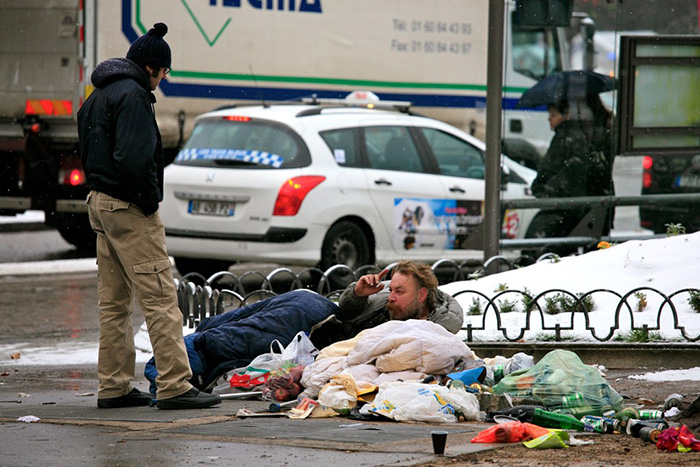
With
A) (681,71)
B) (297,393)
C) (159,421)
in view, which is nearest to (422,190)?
(681,71)

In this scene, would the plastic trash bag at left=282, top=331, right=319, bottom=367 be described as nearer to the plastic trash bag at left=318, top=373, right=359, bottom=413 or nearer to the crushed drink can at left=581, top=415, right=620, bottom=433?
the plastic trash bag at left=318, top=373, right=359, bottom=413

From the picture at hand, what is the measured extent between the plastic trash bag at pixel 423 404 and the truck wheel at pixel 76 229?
10.6 m

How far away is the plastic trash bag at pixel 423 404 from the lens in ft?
18.0

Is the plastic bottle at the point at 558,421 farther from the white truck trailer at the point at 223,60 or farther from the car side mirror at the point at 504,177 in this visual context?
the white truck trailer at the point at 223,60

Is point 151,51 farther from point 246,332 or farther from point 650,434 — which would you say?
point 650,434

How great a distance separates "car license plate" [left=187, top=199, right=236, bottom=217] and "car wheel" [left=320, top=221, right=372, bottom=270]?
932mm

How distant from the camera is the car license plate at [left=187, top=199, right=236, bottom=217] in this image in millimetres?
11688

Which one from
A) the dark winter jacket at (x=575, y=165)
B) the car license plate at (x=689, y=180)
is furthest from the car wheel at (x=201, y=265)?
the car license plate at (x=689, y=180)

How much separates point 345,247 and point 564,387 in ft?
21.7

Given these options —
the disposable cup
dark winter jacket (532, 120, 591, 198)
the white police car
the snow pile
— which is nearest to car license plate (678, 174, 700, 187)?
dark winter jacket (532, 120, 591, 198)

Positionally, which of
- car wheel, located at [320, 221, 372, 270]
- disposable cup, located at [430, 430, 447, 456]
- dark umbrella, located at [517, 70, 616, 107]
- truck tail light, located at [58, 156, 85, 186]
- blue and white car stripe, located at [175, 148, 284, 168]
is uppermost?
dark umbrella, located at [517, 70, 616, 107]

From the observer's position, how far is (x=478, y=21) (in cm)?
1784

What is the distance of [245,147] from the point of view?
11.8 metres

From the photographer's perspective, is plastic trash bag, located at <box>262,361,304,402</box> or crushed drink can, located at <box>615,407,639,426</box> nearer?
crushed drink can, located at <box>615,407,639,426</box>
